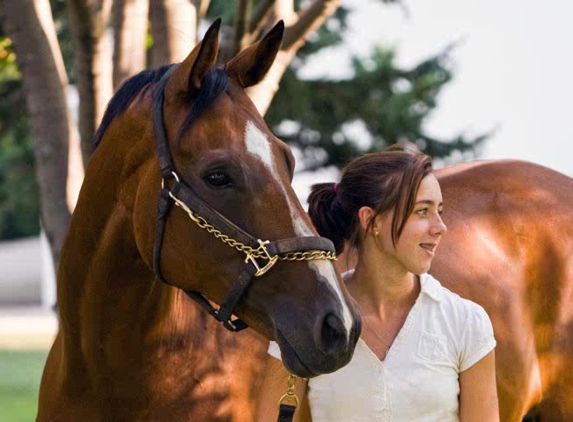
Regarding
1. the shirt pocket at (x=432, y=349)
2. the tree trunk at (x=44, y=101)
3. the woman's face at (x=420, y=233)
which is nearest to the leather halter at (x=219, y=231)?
the woman's face at (x=420, y=233)

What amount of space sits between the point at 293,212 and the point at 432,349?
66 centimetres

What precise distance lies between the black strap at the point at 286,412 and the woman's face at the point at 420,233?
60 cm

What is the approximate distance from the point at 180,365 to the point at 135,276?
0.41 metres

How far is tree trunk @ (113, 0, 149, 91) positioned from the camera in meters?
4.81

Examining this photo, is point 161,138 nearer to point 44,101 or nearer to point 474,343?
point 474,343

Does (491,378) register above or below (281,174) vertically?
below

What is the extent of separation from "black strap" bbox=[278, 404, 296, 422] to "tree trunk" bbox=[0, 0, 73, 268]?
253cm

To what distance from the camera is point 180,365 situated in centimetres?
317

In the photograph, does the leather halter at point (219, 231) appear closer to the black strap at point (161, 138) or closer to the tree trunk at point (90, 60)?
the black strap at point (161, 138)

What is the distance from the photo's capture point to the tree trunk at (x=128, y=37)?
15.8 ft

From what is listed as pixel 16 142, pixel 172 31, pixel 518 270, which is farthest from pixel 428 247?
pixel 16 142

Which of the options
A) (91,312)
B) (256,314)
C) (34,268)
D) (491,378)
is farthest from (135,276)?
(34,268)

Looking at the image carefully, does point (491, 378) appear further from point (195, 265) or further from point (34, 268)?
point (34, 268)

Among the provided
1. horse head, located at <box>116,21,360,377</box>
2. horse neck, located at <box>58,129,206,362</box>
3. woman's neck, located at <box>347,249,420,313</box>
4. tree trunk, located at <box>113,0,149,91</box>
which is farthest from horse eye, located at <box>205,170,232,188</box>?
tree trunk, located at <box>113,0,149,91</box>
